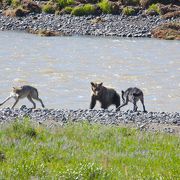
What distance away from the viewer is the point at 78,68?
97.3 feet

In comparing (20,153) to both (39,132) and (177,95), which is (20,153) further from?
(177,95)

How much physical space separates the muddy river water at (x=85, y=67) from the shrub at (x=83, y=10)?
32.9 ft

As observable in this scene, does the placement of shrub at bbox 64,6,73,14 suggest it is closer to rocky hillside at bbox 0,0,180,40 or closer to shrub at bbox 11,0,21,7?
rocky hillside at bbox 0,0,180,40

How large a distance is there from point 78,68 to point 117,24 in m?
19.9

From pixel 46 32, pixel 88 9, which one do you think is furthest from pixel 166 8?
pixel 46 32

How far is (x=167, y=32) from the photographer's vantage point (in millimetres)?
45219

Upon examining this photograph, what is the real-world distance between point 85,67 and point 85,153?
20.4 metres

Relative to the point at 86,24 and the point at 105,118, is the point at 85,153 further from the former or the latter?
the point at 86,24

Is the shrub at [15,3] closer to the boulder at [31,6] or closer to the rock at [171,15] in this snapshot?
the boulder at [31,6]

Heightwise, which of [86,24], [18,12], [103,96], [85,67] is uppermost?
[18,12]

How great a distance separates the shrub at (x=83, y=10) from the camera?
53.2m

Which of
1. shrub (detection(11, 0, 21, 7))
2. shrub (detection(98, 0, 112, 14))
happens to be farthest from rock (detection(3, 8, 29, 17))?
shrub (detection(98, 0, 112, 14))

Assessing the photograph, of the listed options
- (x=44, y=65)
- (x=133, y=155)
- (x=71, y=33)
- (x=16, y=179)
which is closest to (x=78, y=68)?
(x=44, y=65)

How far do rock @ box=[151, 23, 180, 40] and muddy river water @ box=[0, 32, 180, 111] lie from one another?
1.56m
